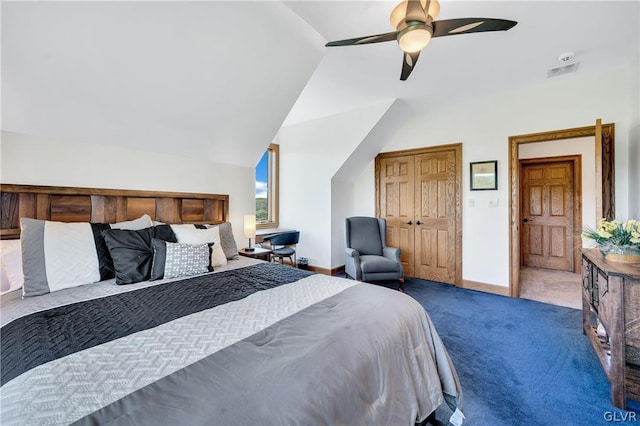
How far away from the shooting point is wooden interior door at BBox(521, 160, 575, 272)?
484 centimetres

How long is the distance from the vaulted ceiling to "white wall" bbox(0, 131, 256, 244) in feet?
0.29

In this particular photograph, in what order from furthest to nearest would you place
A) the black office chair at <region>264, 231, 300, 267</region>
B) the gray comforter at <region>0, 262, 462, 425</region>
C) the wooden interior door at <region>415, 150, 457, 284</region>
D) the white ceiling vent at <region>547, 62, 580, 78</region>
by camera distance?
1. the black office chair at <region>264, 231, 300, 267</region>
2. the wooden interior door at <region>415, 150, 457, 284</region>
3. the white ceiling vent at <region>547, 62, 580, 78</region>
4. the gray comforter at <region>0, 262, 462, 425</region>

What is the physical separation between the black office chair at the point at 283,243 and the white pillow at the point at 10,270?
269 centimetres

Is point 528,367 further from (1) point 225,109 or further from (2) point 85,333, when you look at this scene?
(1) point 225,109

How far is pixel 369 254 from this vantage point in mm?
3979

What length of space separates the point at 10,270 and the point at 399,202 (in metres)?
4.31

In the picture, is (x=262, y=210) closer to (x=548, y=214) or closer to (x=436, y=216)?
(x=436, y=216)

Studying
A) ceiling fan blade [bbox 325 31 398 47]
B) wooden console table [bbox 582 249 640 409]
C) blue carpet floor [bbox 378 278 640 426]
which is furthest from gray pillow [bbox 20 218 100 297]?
wooden console table [bbox 582 249 640 409]

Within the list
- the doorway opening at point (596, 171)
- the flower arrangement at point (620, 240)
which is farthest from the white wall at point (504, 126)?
the flower arrangement at point (620, 240)

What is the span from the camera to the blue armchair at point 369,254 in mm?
3465

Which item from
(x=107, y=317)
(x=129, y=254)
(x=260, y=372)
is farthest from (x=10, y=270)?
(x=260, y=372)

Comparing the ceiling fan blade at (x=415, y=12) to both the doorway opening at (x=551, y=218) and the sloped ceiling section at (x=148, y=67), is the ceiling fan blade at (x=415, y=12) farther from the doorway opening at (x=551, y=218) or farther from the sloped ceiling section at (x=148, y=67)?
the doorway opening at (x=551, y=218)

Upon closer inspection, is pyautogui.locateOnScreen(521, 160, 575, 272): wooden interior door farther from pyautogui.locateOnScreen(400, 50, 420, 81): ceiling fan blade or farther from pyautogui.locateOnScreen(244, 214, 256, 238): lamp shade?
pyautogui.locateOnScreen(244, 214, 256, 238): lamp shade

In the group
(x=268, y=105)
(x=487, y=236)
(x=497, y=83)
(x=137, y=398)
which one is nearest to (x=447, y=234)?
(x=487, y=236)
